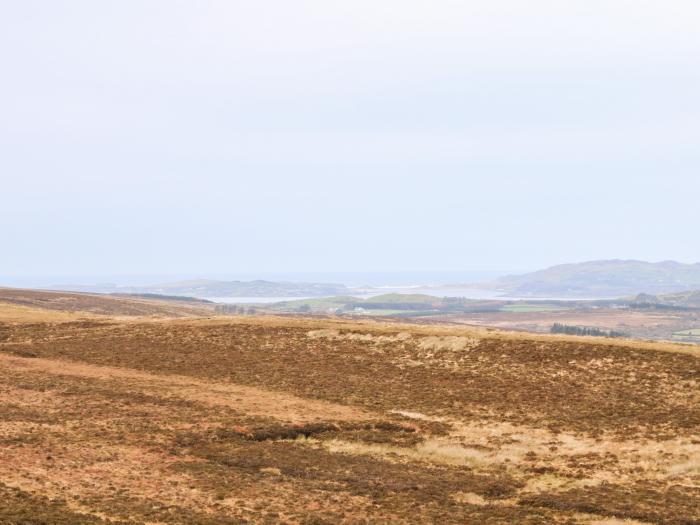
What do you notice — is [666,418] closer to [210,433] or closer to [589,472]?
[589,472]

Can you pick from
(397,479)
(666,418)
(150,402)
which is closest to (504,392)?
(666,418)

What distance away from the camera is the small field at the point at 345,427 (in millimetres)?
28672

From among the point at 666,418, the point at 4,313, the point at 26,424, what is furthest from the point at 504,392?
the point at 4,313

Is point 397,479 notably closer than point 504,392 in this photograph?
Yes

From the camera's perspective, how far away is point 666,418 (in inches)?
1684

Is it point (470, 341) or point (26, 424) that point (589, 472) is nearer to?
point (470, 341)

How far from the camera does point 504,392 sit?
4978 cm

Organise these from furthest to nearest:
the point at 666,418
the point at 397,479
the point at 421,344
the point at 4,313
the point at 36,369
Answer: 1. the point at 4,313
2. the point at 421,344
3. the point at 36,369
4. the point at 666,418
5. the point at 397,479

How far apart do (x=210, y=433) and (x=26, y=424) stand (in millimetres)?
10620

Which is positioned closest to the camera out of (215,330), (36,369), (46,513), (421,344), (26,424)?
(46,513)

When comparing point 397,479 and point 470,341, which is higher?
point 470,341

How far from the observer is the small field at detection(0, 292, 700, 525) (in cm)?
2867

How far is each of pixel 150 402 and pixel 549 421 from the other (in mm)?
26694

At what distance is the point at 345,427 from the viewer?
140 feet
